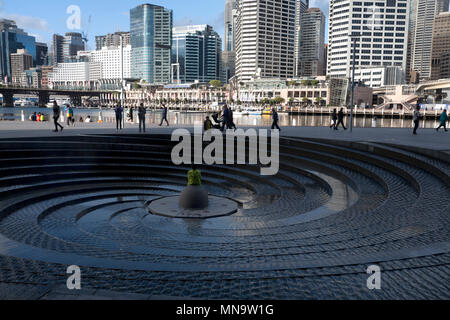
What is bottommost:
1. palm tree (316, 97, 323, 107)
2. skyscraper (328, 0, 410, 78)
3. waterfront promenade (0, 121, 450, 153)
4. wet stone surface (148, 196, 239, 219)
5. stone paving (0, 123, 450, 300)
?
wet stone surface (148, 196, 239, 219)

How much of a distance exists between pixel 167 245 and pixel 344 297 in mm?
4973

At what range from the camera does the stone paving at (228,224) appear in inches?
165

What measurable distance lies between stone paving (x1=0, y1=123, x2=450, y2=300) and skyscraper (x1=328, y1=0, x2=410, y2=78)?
159m

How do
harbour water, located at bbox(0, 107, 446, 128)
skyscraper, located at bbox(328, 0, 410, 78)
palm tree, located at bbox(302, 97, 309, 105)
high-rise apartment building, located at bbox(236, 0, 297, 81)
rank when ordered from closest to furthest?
harbour water, located at bbox(0, 107, 446, 128)
palm tree, located at bbox(302, 97, 309, 105)
skyscraper, located at bbox(328, 0, 410, 78)
high-rise apartment building, located at bbox(236, 0, 297, 81)

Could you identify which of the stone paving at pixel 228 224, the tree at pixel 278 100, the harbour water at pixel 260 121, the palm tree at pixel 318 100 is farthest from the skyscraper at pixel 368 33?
the stone paving at pixel 228 224

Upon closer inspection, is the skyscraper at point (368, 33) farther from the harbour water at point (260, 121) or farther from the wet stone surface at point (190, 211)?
the wet stone surface at point (190, 211)

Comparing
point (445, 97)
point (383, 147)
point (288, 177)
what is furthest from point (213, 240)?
point (445, 97)

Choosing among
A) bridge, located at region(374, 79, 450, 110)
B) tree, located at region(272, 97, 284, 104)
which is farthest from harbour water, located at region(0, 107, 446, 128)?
tree, located at region(272, 97, 284, 104)

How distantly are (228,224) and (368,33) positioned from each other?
17803 cm

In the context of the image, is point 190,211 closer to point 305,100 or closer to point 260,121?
point 260,121

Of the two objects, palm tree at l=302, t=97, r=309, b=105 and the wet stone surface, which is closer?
the wet stone surface

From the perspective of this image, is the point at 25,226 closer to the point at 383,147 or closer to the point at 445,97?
the point at 383,147

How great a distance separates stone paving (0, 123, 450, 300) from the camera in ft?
13.7

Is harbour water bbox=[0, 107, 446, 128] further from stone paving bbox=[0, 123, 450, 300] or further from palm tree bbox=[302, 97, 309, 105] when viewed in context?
palm tree bbox=[302, 97, 309, 105]
